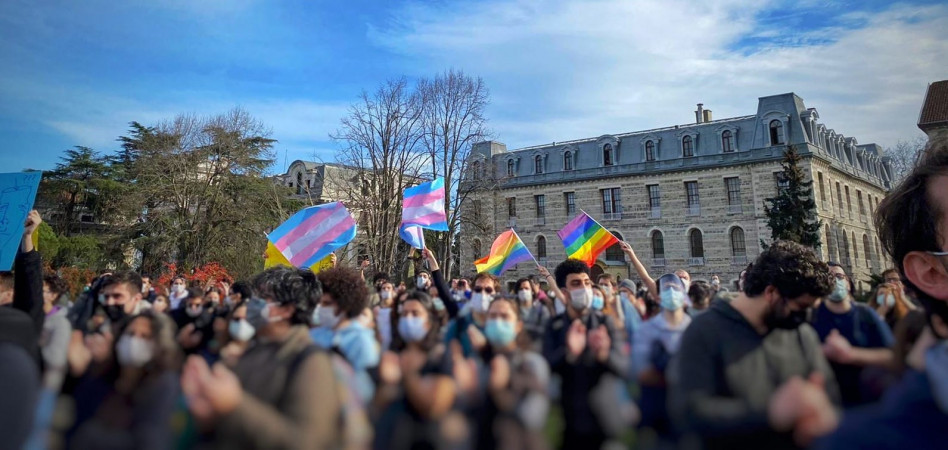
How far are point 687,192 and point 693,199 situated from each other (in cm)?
66

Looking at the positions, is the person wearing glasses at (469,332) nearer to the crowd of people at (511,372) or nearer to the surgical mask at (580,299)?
the crowd of people at (511,372)

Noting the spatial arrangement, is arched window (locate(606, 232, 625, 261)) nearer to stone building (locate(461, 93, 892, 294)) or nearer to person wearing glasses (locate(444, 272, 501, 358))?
stone building (locate(461, 93, 892, 294))

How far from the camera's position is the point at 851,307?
131 inches

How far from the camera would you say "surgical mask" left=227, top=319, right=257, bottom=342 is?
2.78 metres

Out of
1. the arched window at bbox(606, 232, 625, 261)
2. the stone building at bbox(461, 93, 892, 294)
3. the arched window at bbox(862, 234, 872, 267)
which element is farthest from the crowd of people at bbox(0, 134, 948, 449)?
the arched window at bbox(862, 234, 872, 267)

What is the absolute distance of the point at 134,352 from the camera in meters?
2.79

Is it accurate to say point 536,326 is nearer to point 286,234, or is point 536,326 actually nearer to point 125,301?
point 125,301

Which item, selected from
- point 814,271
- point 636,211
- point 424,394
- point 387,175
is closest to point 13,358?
point 424,394

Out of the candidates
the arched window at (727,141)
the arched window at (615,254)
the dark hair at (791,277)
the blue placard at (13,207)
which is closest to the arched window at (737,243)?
the arched window at (727,141)

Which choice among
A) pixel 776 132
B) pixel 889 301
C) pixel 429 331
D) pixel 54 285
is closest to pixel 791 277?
pixel 429 331

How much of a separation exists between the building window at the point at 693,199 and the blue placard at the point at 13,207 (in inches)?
1505

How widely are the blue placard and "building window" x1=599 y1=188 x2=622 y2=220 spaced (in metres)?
38.6

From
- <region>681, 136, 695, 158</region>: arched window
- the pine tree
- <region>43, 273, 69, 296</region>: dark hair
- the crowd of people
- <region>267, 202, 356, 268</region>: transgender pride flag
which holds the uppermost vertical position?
<region>681, 136, 695, 158</region>: arched window

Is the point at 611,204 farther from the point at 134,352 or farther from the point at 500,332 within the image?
the point at 134,352
